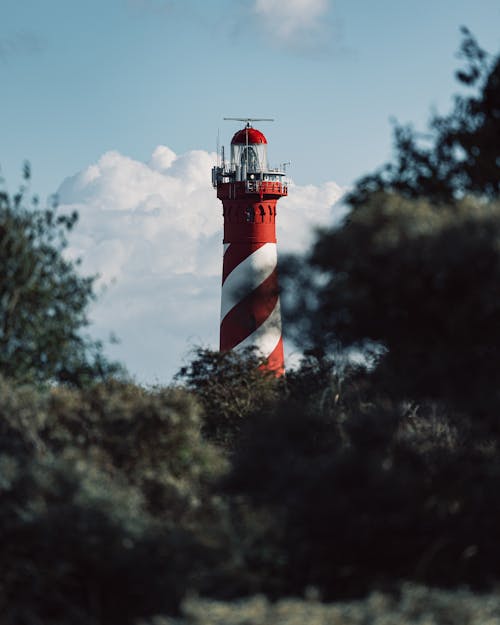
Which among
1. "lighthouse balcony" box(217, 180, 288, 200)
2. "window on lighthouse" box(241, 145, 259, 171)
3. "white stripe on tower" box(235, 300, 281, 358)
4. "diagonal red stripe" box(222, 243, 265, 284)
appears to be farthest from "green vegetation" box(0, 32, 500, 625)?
"window on lighthouse" box(241, 145, 259, 171)

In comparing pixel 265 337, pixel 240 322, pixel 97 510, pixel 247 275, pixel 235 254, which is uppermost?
pixel 235 254

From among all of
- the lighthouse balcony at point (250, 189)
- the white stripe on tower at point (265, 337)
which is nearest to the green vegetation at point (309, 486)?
the white stripe on tower at point (265, 337)

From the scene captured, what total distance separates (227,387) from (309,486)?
500 inches

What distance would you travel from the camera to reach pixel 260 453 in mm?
14641

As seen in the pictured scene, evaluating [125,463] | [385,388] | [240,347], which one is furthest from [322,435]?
[240,347]

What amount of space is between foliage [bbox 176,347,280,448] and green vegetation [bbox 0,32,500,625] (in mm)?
7554

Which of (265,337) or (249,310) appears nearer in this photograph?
(265,337)

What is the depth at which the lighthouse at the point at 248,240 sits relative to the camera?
35781 millimetres

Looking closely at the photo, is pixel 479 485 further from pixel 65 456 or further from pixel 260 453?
pixel 65 456

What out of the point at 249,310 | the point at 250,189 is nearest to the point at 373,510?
the point at 249,310

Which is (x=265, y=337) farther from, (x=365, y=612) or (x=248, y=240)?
(x=365, y=612)

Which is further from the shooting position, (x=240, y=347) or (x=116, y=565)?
(x=240, y=347)

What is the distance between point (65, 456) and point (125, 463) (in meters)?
1.35

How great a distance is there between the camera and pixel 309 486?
44.1ft
